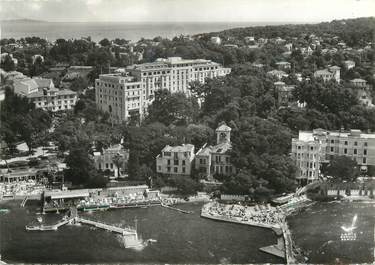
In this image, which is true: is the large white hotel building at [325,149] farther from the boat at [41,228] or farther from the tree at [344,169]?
the boat at [41,228]

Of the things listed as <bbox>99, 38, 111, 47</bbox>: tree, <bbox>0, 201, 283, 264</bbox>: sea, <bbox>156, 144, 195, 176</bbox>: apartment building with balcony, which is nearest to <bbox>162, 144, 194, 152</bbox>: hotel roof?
<bbox>156, 144, 195, 176</bbox>: apartment building with balcony

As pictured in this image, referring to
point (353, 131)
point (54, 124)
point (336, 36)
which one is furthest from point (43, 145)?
point (336, 36)

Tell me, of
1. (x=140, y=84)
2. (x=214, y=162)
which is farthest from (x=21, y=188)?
(x=140, y=84)

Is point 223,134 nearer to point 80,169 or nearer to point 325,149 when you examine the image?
point 325,149

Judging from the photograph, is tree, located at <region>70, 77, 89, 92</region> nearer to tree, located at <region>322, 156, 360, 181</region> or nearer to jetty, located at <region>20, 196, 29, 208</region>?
jetty, located at <region>20, 196, 29, 208</region>

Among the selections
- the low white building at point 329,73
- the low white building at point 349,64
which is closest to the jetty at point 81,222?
the low white building at point 329,73
